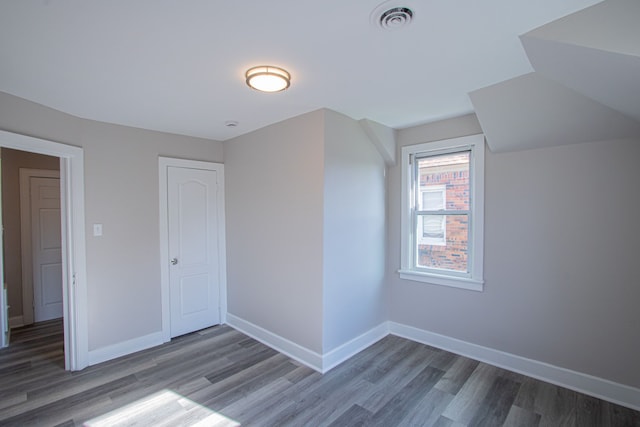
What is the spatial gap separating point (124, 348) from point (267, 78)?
10.4ft

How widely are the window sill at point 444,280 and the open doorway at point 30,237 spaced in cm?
470

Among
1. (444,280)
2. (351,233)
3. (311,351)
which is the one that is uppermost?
(351,233)

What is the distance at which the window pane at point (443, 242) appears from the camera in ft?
10.5

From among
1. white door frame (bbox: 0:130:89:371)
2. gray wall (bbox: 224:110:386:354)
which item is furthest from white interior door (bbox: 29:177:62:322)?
gray wall (bbox: 224:110:386:354)

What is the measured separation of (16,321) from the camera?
3939 millimetres

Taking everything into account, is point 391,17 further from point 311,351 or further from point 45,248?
point 45,248

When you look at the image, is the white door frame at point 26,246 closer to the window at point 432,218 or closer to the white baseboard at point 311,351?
the white baseboard at point 311,351

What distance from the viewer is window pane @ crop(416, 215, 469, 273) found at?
3.20m

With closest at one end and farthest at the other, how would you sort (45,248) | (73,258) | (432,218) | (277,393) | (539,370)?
(277,393) < (539,370) < (73,258) < (432,218) < (45,248)

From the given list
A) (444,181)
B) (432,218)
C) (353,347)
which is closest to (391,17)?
(444,181)

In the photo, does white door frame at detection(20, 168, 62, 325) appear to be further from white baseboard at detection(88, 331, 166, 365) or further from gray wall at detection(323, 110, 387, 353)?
gray wall at detection(323, 110, 387, 353)

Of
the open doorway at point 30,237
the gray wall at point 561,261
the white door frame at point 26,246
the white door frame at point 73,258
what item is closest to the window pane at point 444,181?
the gray wall at point 561,261

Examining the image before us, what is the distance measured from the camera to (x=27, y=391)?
2535 mm

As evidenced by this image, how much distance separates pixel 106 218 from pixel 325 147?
7.88ft
